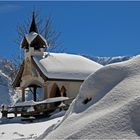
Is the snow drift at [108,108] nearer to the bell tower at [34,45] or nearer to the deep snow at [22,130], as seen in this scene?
the deep snow at [22,130]

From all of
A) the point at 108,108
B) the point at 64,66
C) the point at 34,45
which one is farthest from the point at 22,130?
the point at 34,45

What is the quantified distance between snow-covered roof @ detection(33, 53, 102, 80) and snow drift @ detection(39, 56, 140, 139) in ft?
76.1

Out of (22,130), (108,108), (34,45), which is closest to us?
(108,108)

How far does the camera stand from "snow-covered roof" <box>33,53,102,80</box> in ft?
105

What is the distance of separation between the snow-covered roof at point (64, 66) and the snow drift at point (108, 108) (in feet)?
76.1

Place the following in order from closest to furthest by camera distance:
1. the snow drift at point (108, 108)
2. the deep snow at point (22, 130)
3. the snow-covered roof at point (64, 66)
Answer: the snow drift at point (108, 108)
the deep snow at point (22, 130)
the snow-covered roof at point (64, 66)

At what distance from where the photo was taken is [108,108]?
7.41m

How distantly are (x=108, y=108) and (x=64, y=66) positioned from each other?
26.1 metres

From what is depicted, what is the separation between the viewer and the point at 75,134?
277 inches

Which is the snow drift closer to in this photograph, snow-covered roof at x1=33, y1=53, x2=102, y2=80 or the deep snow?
the deep snow

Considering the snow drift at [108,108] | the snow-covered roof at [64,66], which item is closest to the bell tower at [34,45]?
the snow-covered roof at [64,66]

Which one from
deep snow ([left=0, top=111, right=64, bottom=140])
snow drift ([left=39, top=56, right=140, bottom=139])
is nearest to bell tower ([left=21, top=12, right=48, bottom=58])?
deep snow ([left=0, top=111, right=64, bottom=140])

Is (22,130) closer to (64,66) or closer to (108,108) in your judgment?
(108,108)

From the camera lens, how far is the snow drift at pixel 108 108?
6840mm
